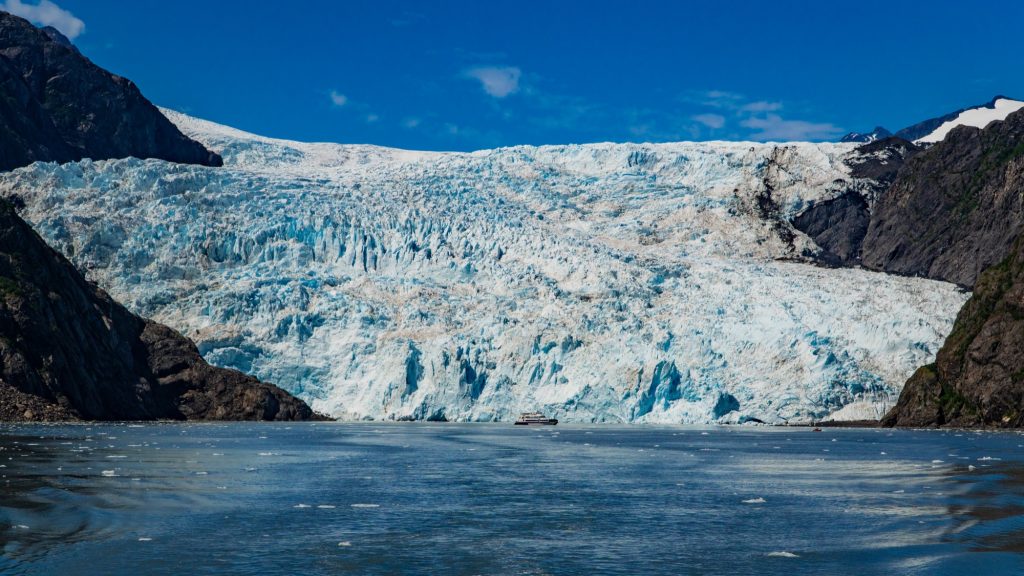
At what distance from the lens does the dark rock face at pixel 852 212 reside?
12038 centimetres

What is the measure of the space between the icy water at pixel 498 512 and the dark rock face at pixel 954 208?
266ft

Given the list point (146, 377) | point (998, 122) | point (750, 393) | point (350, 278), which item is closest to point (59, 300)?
point (146, 377)

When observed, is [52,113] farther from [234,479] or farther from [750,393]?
[234,479]

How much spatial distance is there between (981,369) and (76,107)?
10184 cm

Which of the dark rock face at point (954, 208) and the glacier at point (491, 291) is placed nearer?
the glacier at point (491, 291)

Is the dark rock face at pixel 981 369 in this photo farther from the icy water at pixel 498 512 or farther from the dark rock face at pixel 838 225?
the dark rock face at pixel 838 225

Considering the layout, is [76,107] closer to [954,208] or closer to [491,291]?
[491,291]

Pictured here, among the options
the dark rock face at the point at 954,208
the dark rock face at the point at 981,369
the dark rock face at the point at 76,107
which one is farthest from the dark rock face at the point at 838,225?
the dark rock face at the point at 76,107

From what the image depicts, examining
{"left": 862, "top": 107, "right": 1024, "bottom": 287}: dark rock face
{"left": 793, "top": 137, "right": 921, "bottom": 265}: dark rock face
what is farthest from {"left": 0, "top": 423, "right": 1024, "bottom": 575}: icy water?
{"left": 793, "top": 137, "right": 921, "bottom": 265}: dark rock face

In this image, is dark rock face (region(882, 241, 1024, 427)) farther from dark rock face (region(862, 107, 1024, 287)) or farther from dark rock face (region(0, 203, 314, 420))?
dark rock face (region(0, 203, 314, 420))

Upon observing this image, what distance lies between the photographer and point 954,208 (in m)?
123

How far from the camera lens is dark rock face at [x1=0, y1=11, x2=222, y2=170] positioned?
382 feet

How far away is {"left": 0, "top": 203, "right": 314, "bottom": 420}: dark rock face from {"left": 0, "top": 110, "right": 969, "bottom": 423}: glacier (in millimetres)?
4862

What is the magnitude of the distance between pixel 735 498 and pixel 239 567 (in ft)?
43.9
